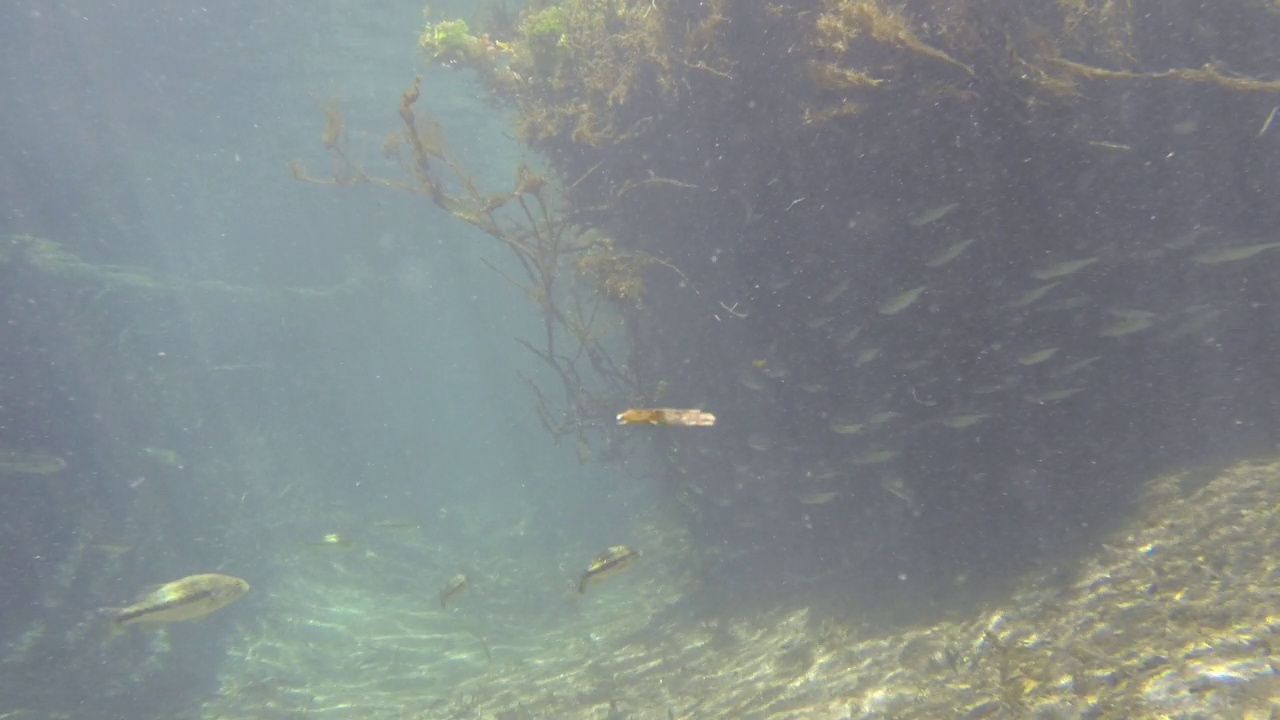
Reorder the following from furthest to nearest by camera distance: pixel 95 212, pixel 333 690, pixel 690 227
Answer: pixel 95 212 < pixel 333 690 < pixel 690 227

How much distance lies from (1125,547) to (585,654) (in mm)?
8171

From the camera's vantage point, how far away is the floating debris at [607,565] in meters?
6.03

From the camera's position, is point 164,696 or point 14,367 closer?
point 164,696

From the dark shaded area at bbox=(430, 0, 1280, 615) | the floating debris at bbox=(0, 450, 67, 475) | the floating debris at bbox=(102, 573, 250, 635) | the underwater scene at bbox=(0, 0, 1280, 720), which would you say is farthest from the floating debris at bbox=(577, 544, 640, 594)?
the floating debris at bbox=(0, 450, 67, 475)

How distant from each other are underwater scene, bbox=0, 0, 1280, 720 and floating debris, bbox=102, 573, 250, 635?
0.19 feet

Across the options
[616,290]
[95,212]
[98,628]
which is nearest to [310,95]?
[95,212]

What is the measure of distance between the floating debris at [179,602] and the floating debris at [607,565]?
3.68 metres

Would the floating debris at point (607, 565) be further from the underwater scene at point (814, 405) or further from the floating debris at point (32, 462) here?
the floating debris at point (32, 462)

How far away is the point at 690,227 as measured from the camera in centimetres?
926

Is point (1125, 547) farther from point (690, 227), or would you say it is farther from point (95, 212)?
point (95, 212)

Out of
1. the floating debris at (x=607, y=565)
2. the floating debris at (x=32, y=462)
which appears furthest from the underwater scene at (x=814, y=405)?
the floating debris at (x=32, y=462)

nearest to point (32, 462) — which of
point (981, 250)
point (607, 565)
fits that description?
point (607, 565)

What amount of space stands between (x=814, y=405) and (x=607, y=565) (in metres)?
3.79

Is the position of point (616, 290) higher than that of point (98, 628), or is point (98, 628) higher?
A: point (616, 290)
